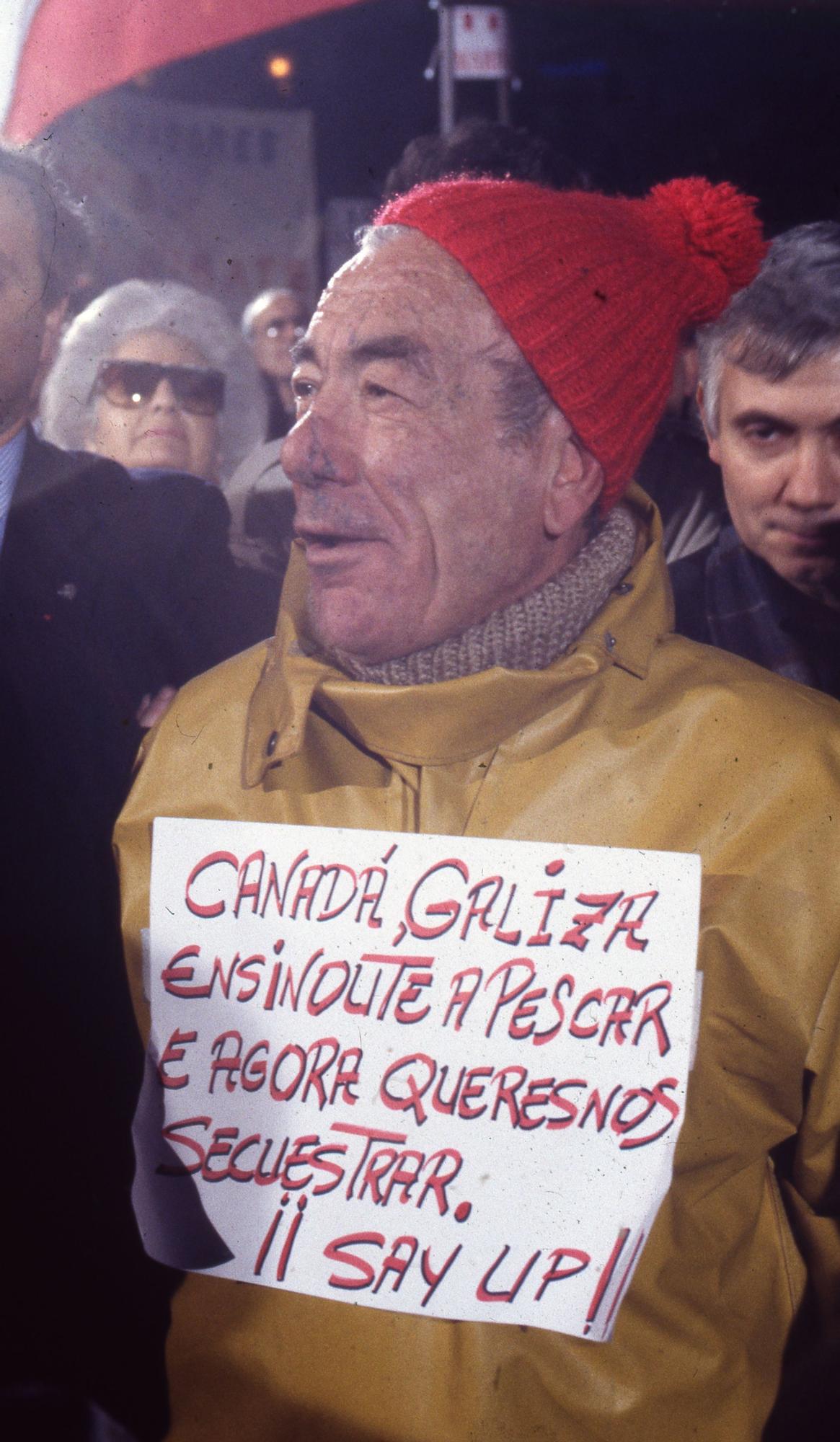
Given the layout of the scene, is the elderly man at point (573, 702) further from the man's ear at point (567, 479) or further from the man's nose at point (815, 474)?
the man's nose at point (815, 474)

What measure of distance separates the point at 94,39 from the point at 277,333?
1.51 feet

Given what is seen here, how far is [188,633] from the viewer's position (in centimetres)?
144

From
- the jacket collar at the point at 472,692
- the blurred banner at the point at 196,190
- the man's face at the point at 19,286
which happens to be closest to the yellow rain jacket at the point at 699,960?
the jacket collar at the point at 472,692

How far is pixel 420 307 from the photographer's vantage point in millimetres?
1169

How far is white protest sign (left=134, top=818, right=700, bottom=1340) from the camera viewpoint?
123 cm

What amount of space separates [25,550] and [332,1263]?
38.7 inches

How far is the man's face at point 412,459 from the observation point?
3.85ft

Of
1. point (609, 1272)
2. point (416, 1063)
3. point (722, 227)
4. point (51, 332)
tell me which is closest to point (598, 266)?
point (722, 227)

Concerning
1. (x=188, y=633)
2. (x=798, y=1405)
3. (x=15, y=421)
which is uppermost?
(x=15, y=421)

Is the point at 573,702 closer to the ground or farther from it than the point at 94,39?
closer to the ground

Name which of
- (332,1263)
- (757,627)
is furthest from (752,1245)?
(757,627)

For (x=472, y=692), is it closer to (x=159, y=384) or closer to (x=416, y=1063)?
(x=416, y=1063)

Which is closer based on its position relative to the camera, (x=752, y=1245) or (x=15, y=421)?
(x=752, y=1245)

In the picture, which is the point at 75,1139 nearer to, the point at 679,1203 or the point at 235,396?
the point at 679,1203
